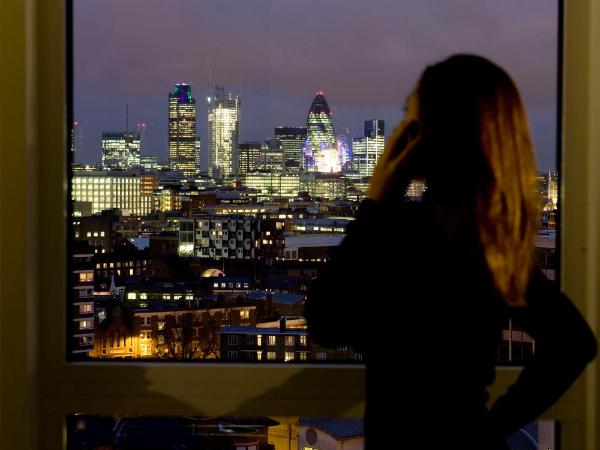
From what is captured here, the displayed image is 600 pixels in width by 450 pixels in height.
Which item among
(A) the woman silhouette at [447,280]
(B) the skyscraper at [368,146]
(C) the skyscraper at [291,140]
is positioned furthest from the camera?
(C) the skyscraper at [291,140]

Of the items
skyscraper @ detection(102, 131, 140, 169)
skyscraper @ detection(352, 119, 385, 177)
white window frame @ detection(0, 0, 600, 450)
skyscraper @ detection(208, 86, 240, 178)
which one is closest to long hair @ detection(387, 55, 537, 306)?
skyscraper @ detection(352, 119, 385, 177)

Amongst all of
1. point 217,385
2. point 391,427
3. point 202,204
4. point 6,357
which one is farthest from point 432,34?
point 6,357

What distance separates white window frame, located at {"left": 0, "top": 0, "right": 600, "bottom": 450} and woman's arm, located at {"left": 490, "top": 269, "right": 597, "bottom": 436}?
0.65 metres

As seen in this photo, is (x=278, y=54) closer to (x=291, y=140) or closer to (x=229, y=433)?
(x=291, y=140)

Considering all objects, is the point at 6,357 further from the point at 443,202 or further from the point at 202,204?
the point at 443,202

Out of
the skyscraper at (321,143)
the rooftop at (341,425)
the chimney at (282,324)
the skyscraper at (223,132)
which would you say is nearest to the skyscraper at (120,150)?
the skyscraper at (223,132)

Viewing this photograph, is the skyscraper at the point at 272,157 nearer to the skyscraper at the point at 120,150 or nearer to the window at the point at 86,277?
the skyscraper at the point at 120,150

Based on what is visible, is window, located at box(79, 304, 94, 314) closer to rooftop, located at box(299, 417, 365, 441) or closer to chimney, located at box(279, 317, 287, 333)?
chimney, located at box(279, 317, 287, 333)

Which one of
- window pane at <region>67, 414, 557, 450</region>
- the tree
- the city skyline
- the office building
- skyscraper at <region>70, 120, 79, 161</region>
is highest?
the city skyline

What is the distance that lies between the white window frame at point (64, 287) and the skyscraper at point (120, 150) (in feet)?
0.32

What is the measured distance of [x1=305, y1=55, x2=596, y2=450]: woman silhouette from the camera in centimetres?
100

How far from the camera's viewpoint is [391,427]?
1002mm

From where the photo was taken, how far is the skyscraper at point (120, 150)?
177 centimetres

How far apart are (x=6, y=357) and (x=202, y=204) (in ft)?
1.78
